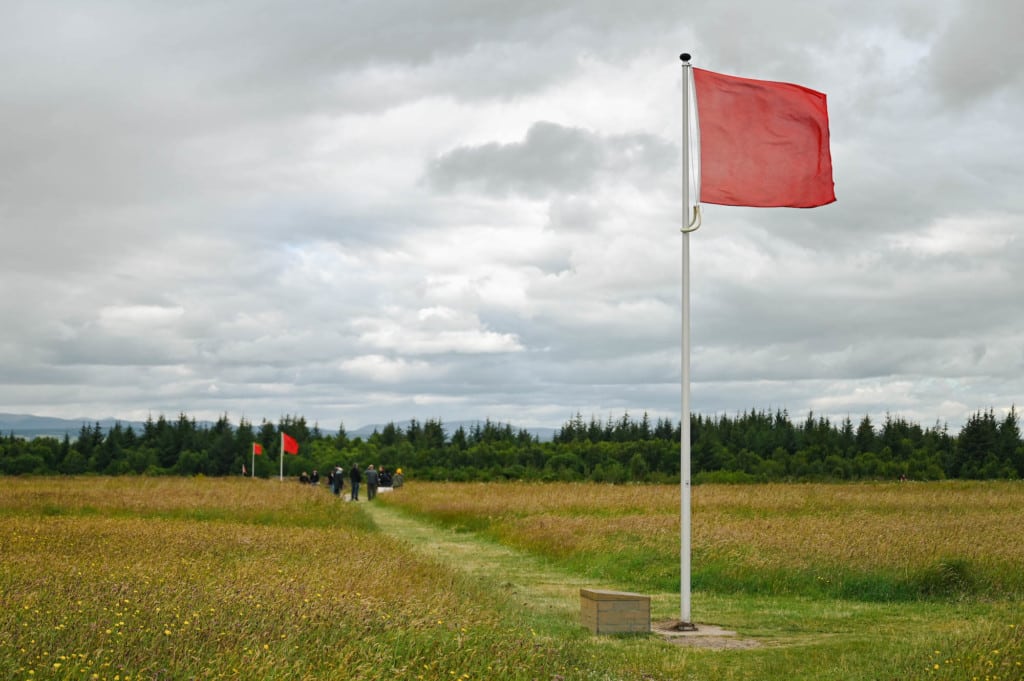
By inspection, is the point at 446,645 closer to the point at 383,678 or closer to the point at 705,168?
the point at 383,678

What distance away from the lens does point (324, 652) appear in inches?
331

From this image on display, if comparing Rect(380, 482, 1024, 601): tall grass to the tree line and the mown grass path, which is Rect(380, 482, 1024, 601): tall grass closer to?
the mown grass path

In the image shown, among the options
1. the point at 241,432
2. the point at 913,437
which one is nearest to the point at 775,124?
the point at 241,432

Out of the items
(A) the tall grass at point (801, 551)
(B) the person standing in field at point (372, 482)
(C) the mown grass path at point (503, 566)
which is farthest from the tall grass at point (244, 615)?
(B) the person standing in field at point (372, 482)

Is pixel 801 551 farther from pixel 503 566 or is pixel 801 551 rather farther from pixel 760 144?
pixel 760 144

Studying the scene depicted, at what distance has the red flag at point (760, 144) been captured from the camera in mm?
13742

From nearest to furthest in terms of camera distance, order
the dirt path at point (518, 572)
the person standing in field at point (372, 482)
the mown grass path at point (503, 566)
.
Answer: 1. the dirt path at point (518, 572)
2. the mown grass path at point (503, 566)
3. the person standing in field at point (372, 482)

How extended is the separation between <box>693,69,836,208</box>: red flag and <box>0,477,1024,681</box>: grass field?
606 centimetres

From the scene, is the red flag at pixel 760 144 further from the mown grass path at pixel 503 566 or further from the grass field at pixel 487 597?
the mown grass path at pixel 503 566

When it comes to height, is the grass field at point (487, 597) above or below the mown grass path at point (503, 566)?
above

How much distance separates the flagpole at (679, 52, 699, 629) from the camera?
13352 mm

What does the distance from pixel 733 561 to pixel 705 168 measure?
815 cm

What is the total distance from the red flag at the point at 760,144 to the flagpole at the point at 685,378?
0.34 metres

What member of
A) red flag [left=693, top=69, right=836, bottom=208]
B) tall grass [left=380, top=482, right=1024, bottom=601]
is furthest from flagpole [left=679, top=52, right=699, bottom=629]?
tall grass [left=380, top=482, right=1024, bottom=601]
